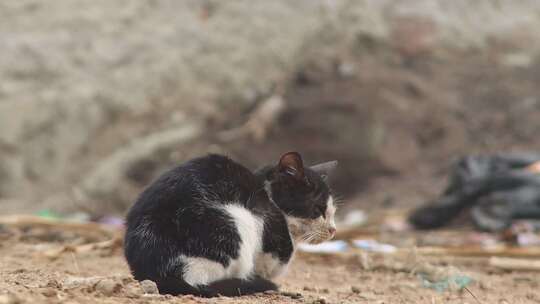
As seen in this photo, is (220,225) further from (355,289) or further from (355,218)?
(355,218)

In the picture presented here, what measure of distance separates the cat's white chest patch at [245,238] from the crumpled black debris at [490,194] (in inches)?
145

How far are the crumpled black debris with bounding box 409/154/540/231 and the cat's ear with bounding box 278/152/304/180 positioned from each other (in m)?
3.42

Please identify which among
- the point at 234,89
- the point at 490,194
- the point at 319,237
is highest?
the point at 234,89

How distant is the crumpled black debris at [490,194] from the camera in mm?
5816

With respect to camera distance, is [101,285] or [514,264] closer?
[101,285]

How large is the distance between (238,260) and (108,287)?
0.56 meters

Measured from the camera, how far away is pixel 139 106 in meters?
8.40

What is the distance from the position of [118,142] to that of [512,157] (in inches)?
186

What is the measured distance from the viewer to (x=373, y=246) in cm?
488

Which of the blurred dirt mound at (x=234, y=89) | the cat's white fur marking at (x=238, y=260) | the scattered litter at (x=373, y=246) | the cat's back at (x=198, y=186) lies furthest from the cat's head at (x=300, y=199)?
the blurred dirt mound at (x=234, y=89)

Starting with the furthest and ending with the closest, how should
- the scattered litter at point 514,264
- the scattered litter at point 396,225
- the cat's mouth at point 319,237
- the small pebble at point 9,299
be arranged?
the scattered litter at point 396,225
the scattered litter at point 514,264
the cat's mouth at point 319,237
the small pebble at point 9,299

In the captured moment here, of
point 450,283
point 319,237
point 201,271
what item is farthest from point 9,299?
point 450,283

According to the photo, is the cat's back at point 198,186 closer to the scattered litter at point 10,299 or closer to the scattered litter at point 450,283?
the scattered litter at point 10,299

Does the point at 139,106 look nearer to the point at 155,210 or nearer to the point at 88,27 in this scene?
the point at 88,27
